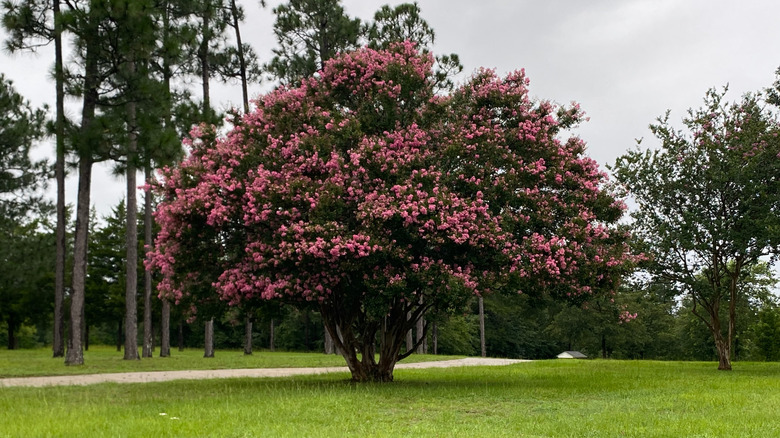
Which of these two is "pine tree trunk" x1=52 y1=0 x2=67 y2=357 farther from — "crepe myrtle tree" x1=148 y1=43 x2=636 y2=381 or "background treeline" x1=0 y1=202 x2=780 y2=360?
"background treeline" x1=0 y1=202 x2=780 y2=360

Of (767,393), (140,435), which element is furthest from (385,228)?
(767,393)

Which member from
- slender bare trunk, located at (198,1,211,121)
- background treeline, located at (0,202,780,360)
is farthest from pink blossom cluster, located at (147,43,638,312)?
background treeline, located at (0,202,780,360)

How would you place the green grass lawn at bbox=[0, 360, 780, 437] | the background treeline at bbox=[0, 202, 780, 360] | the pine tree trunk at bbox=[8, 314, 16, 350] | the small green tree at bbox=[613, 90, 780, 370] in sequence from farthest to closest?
the pine tree trunk at bbox=[8, 314, 16, 350]
the background treeline at bbox=[0, 202, 780, 360]
the small green tree at bbox=[613, 90, 780, 370]
the green grass lawn at bbox=[0, 360, 780, 437]

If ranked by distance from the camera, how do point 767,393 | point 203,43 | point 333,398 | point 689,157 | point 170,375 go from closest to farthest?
point 333,398
point 767,393
point 170,375
point 689,157
point 203,43

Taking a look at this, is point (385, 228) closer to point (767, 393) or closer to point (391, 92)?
point (391, 92)

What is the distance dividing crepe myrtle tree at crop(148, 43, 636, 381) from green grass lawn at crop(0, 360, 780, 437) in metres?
2.19

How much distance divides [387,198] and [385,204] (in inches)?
10.7

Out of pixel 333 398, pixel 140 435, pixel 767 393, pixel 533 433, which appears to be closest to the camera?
pixel 140 435

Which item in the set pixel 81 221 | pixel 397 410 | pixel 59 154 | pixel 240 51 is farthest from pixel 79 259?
pixel 397 410

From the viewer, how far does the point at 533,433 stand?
8719 mm

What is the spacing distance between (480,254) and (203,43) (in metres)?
23.7

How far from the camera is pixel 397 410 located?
11.0 metres

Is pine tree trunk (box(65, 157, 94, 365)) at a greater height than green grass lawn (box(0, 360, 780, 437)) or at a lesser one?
greater

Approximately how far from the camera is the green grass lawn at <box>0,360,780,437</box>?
8.59 meters
